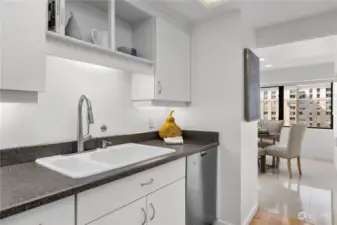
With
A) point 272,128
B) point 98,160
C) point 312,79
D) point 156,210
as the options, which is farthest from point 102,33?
point 312,79

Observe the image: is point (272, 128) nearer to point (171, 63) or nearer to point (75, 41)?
point (171, 63)

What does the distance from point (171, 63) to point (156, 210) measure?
130cm

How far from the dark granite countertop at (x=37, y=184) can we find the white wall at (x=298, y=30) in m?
1.99

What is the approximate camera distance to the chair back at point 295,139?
3625 mm

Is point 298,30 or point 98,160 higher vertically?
point 298,30

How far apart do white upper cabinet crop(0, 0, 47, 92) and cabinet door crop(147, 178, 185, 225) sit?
94 cm

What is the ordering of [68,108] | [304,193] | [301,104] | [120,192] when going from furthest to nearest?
[301,104], [304,193], [68,108], [120,192]

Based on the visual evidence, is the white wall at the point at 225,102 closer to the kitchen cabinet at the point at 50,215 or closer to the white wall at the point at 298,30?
the white wall at the point at 298,30

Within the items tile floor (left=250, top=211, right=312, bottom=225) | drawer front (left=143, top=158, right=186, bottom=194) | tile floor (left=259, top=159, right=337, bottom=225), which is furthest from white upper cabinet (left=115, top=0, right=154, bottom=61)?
tile floor (left=259, top=159, right=337, bottom=225)

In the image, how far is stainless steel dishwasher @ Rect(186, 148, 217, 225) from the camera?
1.69 m

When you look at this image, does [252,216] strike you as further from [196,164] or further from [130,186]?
[130,186]

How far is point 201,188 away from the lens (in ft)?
5.99

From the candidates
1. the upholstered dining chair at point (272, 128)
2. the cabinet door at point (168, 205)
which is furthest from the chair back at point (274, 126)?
the cabinet door at point (168, 205)

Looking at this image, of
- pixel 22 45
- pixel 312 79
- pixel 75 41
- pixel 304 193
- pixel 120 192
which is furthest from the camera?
pixel 312 79
